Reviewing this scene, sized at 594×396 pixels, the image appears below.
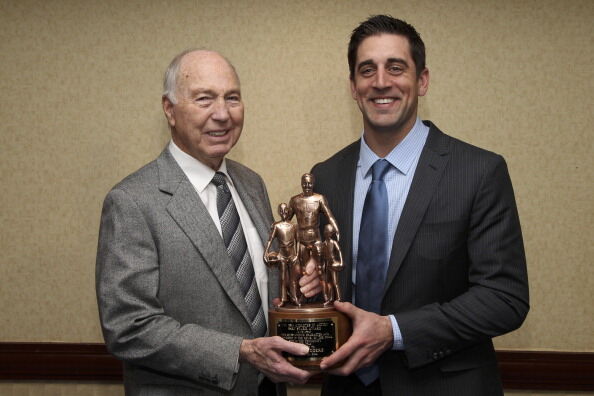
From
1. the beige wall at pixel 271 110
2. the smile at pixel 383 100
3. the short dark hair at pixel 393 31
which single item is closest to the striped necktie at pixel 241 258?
the smile at pixel 383 100

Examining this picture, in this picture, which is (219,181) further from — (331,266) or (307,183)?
(331,266)

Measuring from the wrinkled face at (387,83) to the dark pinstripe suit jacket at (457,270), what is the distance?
0.23 meters

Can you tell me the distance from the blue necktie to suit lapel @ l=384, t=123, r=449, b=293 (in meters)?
0.05

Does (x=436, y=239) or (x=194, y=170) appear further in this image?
(x=194, y=170)

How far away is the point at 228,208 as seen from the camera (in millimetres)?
2248

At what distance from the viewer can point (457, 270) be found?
2.13 m

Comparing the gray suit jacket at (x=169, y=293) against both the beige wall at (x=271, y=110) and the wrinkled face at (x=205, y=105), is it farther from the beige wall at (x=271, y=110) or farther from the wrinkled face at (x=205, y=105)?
the beige wall at (x=271, y=110)

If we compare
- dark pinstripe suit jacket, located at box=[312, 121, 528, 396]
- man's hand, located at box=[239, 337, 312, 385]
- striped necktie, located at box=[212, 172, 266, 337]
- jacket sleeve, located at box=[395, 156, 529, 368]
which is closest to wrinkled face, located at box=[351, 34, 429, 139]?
dark pinstripe suit jacket, located at box=[312, 121, 528, 396]

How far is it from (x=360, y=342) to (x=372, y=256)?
0.97ft

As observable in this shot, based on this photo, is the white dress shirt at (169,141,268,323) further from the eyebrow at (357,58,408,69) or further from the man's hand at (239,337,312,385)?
the eyebrow at (357,58,408,69)

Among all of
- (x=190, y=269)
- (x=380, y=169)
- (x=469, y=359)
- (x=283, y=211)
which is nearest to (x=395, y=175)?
(x=380, y=169)

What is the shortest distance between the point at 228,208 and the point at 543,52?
1.67 metres

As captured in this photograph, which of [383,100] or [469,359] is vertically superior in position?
[383,100]

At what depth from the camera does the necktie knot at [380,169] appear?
7.28 feet
